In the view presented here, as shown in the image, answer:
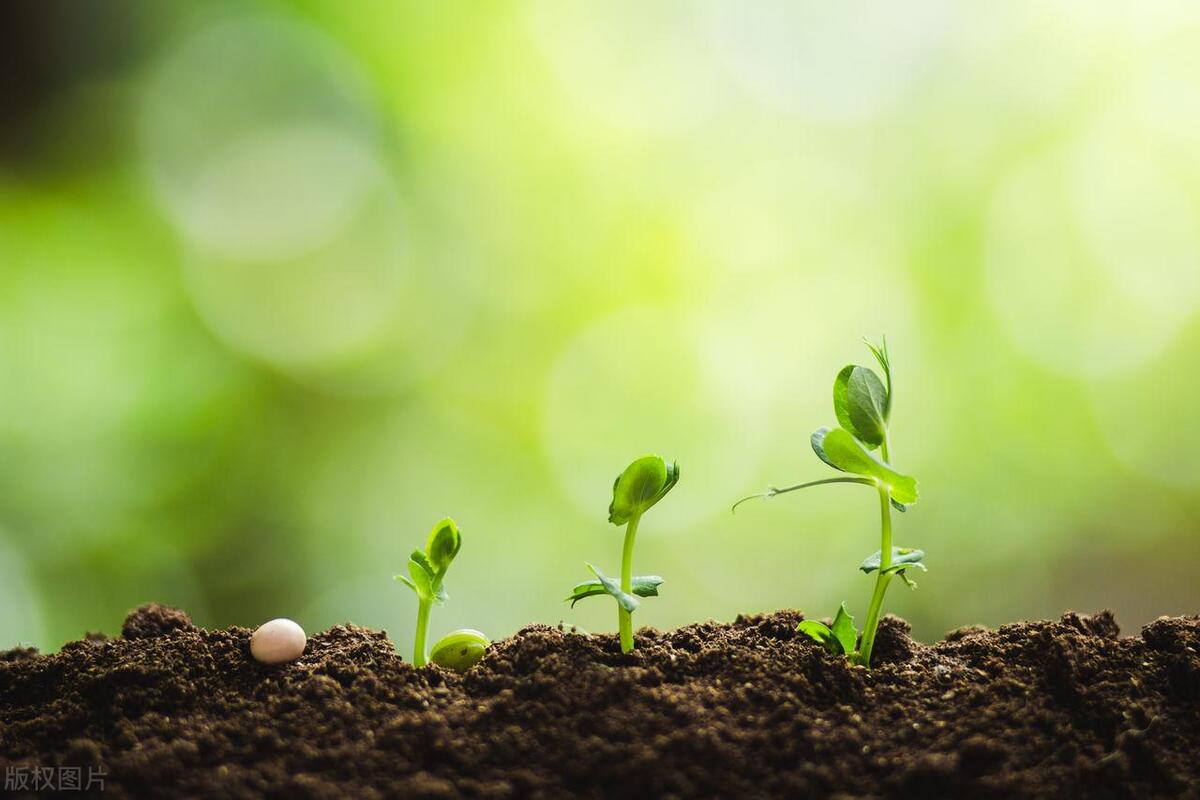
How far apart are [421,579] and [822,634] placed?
38cm

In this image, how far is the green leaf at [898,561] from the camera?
81cm

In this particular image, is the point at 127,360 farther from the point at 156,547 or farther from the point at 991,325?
the point at 991,325

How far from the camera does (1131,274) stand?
8.29ft

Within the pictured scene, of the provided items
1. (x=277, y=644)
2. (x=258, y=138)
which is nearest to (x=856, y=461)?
(x=277, y=644)

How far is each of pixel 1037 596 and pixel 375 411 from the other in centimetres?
198

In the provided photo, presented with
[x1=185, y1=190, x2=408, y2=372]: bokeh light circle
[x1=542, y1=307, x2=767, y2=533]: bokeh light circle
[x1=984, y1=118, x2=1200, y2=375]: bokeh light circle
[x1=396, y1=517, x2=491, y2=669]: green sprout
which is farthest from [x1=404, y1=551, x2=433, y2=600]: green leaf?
[x1=984, y1=118, x2=1200, y2=375]: bokeh light circle

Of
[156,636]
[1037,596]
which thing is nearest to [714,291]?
[1037,596]

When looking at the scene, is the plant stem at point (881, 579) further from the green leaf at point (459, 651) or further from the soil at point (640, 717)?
the green leaf at point (459, 651)

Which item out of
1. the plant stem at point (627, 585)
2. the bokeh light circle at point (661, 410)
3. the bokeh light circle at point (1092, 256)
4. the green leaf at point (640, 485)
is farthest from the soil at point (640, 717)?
the bokeh light circle at point (1092, 256)

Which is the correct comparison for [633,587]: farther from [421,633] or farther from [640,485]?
[421,633]

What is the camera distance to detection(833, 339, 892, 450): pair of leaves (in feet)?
2.76

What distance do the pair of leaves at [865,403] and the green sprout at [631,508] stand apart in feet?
0.56

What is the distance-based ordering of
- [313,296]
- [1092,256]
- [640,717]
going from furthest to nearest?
[313,296] → [1092,256] → [640,717]

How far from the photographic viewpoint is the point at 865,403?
2.77 feet
